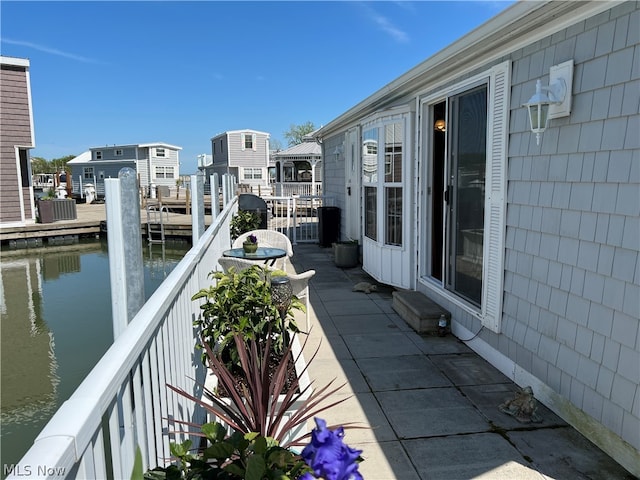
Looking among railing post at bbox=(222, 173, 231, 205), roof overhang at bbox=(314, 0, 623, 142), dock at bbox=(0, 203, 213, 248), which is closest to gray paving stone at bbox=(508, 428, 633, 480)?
roof overhang at bbox=(314, 0, 623, 142)

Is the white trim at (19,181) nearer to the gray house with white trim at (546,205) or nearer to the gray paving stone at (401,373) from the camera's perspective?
the gray house with white trim at (546,205)

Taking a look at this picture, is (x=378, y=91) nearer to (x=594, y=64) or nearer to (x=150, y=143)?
(x=594, y=64)

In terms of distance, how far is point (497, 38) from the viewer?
3.18 metres

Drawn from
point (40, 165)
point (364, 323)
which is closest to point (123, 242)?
point (364, 323)

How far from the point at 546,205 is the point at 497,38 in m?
1.22

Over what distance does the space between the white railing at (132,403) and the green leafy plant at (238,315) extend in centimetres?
12

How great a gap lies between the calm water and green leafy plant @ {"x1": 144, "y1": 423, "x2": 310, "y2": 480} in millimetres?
825

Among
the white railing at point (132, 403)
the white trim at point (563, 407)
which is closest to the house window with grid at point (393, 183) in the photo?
the white trim at point (563, 407)

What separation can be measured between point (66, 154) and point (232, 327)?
69003 mm

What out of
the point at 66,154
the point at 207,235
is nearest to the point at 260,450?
the point at 207,235

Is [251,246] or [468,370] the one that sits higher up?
[251,246]

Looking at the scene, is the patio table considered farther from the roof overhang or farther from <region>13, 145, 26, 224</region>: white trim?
<region>13, 145, 26, 224</region>: white trim

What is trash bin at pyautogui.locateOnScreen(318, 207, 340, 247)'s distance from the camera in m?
9.62

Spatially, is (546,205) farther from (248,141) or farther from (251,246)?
(248,141)
